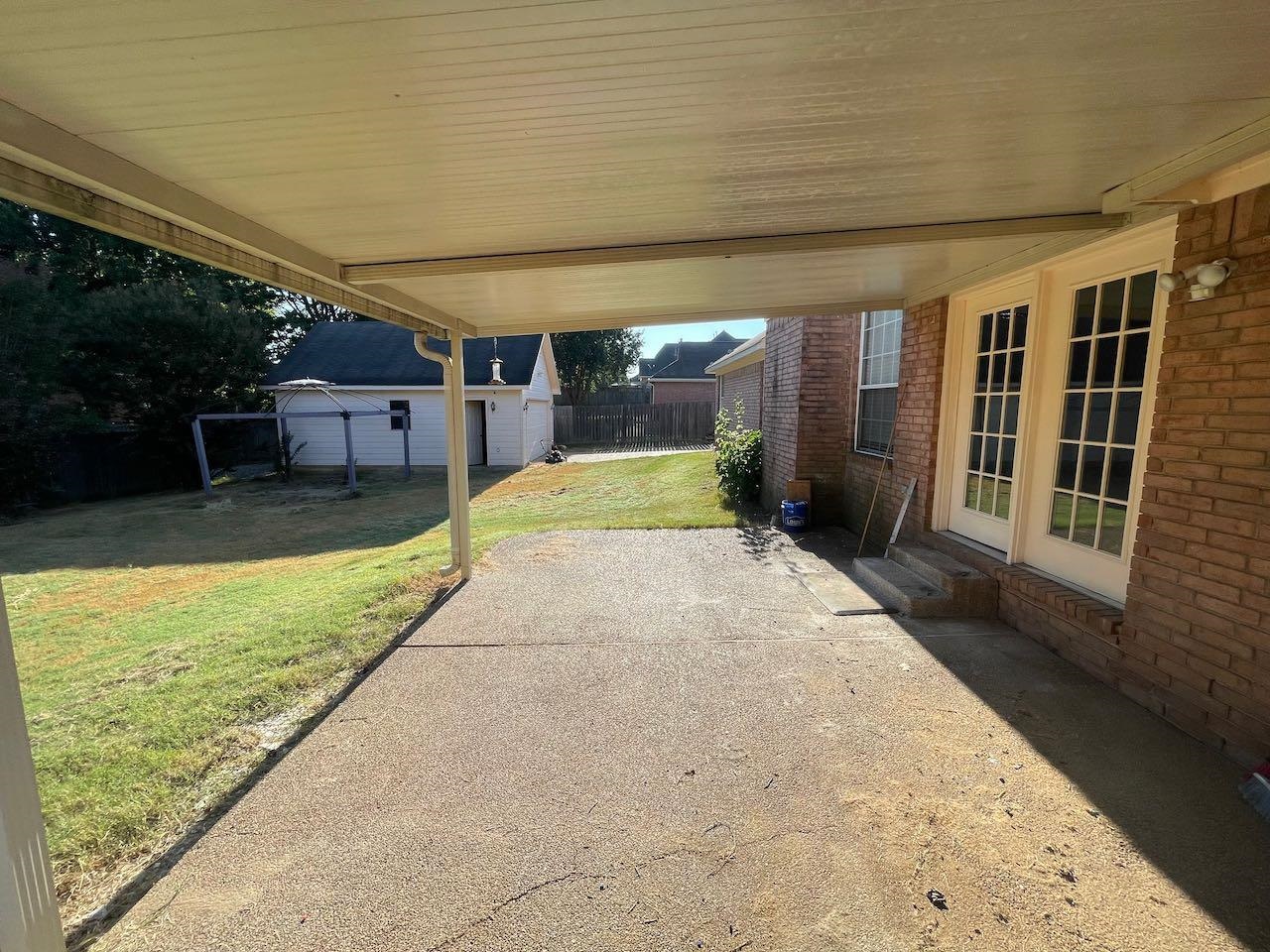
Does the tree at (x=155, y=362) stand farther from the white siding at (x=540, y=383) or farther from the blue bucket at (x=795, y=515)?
the blue bucket at (x=795, y=515)

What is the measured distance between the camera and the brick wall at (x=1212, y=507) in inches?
97.7

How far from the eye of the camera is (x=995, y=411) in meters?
4.71

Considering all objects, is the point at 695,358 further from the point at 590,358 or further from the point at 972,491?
the point at 972,491

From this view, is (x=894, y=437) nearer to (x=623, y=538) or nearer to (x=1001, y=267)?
(x=1001, y=267)

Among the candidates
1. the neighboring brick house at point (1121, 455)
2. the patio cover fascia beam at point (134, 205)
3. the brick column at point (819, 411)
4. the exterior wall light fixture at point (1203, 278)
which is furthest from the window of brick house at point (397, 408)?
the exterior wall light fixture at point (1203, 278)

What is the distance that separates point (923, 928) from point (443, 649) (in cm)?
327

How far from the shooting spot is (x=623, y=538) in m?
7.24

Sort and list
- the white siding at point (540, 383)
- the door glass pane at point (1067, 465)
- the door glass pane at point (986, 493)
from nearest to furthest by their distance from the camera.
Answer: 1. the door glass pane at point (1067, 465)
2. the door glass pane at point (986, 493)
3. the white siding at point (540, 383)

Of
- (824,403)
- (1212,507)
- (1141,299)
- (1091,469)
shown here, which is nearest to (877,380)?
(824,403)

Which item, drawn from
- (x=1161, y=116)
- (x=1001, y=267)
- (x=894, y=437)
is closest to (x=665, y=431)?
(x=894, y=437)

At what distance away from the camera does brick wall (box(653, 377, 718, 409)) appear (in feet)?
102

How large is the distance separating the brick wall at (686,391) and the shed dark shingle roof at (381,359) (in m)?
12.8

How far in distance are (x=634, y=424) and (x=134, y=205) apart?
21259mm

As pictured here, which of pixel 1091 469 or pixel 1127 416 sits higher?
pixel 1127 416
